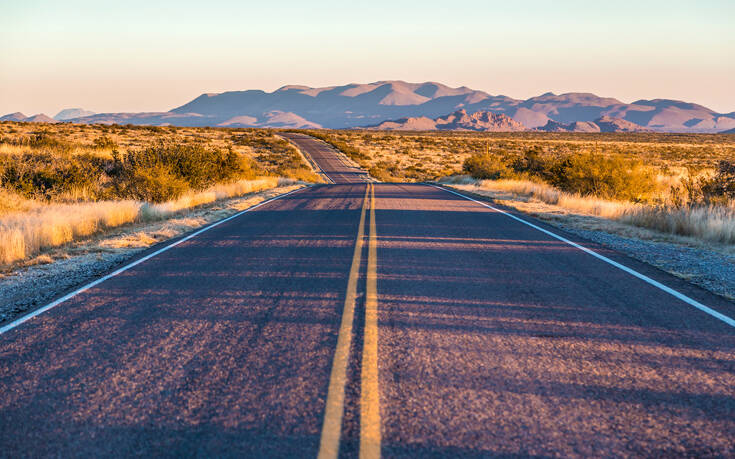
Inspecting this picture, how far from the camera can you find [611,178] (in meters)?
18.7

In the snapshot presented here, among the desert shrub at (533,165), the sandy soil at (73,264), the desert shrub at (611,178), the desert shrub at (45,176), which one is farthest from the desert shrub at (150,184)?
the desert shrub at (533,165)

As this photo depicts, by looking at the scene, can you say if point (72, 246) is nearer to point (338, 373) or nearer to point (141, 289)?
point (141, 289)

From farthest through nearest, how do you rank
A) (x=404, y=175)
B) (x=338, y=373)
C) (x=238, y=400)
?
(x=404, y=175) < (x=338, y=373) < (x=238, y=400)

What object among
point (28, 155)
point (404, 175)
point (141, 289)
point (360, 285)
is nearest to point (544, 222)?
point (360, 285)

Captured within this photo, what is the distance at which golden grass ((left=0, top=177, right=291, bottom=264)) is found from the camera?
352 inches

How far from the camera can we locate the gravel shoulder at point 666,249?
6.89m

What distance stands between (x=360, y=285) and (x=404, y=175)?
41894 mm

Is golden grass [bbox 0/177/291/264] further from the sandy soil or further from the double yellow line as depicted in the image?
the double yellow line

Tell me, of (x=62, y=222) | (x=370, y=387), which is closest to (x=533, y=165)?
(x=62, y=222)

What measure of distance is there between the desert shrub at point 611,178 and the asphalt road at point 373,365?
41.7 ft

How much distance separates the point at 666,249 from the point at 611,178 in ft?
34.8

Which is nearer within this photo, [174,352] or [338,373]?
[338,373]

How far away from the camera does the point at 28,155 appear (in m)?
17.7

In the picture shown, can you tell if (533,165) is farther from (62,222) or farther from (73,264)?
(73,264)
